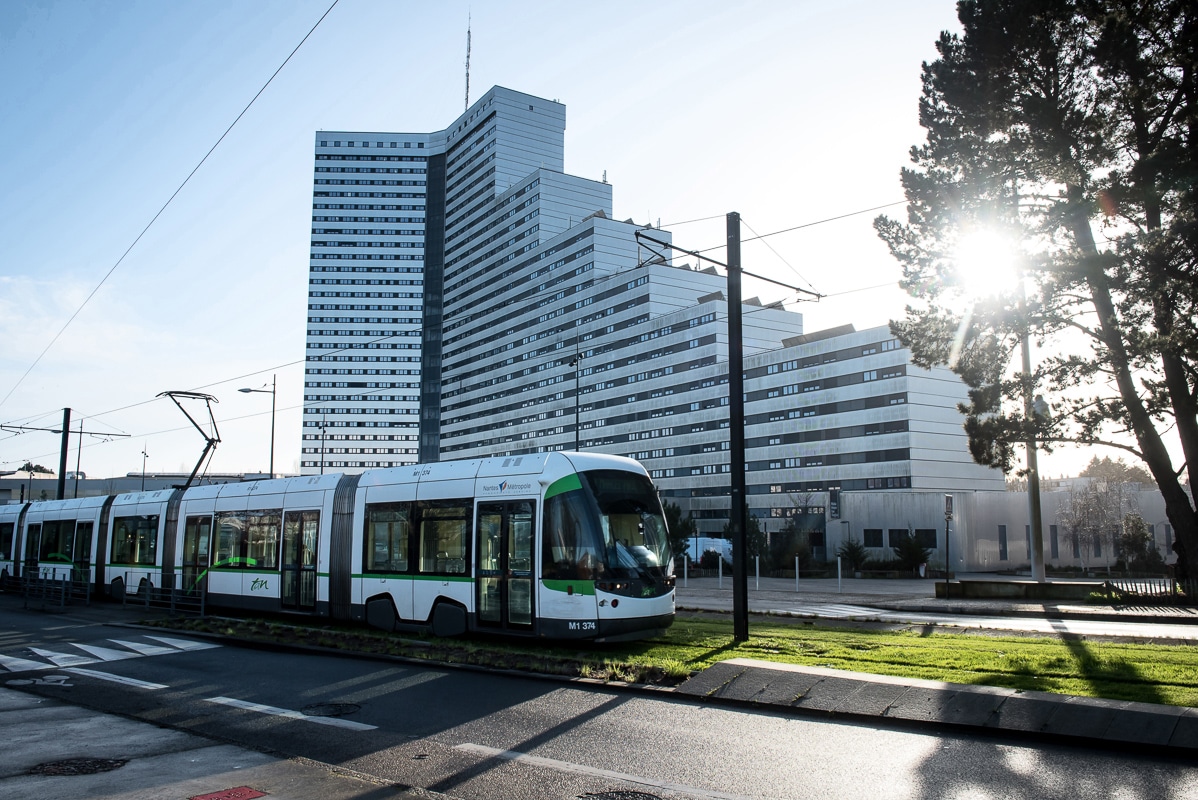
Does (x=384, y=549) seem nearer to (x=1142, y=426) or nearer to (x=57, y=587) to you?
(x=57, y=587)

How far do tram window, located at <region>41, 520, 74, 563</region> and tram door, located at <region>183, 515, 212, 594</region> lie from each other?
815cm

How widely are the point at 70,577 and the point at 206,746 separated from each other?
23732mm

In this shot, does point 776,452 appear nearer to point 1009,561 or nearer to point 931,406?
point 931,406

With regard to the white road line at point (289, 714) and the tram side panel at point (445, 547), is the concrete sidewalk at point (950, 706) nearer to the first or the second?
the white road line at point (289, 714)

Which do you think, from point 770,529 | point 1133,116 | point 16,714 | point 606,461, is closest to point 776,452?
point 770,529

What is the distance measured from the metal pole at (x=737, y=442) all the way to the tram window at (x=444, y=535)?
15.1 ft

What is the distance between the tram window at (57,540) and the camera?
27609 millimetres

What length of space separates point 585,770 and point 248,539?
15720mm

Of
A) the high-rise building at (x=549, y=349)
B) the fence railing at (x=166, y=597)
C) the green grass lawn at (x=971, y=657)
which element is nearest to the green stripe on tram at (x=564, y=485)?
the green grass lawn at (x=971, y=657)

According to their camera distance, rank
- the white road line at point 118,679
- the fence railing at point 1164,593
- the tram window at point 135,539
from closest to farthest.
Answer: the white road line at point 118,679, the fence railing at point 1164,593, the tram window at point 135,539

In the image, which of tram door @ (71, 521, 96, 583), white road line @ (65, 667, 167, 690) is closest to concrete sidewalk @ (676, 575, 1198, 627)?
white road line @ (65, 667, 167, 690)

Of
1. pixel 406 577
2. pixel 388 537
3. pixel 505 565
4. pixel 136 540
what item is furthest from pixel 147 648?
pixel 136 540

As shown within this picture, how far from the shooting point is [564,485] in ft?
44.1

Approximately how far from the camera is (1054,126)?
2033 centimetres
